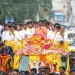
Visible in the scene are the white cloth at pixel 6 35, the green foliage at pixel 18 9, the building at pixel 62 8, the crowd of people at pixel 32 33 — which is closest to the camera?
the crowd of people at pixel 32 33

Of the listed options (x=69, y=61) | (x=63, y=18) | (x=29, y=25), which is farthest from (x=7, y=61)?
(x=63, y=18)

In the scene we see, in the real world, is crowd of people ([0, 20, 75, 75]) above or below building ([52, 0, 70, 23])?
above

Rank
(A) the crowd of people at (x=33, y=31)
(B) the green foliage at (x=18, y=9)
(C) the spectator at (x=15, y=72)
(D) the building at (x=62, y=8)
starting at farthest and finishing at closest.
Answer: (D) the building at (x=62, y=8), (B) the green foliage at (x=18, y=9), (A) the crowd of people at (x=33, y=31), (C) the spectator at (x=15, y=72)

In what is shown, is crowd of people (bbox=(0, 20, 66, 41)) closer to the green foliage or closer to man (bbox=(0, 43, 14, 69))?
man (bbox=(0, 43, 14, 69))

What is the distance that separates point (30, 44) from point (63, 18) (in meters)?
67.0

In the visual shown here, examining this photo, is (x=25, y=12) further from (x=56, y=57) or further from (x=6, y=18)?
(x=56, y=57)

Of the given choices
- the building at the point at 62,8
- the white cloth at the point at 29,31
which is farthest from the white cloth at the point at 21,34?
the building at the point at 62,8

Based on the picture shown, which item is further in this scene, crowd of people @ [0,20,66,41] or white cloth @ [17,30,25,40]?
white cloth @ [17,30,25,40]

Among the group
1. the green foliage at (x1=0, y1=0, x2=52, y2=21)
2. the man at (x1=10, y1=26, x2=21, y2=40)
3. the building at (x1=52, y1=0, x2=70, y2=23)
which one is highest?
the man at (x1=10, y1=26, x2=21, y2=40)

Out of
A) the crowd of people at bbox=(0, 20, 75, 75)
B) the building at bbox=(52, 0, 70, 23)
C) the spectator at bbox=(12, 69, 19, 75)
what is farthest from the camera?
the building at bbox=(52, 0, 70, 23)

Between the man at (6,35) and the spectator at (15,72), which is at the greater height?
the spectator at (15,72)

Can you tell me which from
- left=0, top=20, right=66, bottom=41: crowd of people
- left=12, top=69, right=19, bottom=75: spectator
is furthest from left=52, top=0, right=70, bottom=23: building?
left=12, top=69, right=19, bottom=75: spectator

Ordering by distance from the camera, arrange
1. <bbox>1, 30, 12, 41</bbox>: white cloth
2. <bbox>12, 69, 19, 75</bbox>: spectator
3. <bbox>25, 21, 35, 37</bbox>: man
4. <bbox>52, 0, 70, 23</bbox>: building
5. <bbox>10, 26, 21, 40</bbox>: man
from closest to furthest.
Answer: <bbox>12, 69, 19, 75</bbox>: spectator < <bbox>10, 26, 21, 40</bbox>: man < <bbox>1, 30, 12, 41</bbox>: white cloth < <bbox>25, 21, 35, 37</bbox>: man < <bbox>52, 0, 70, 23</bbox>: building

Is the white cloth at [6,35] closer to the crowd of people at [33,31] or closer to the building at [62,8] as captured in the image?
the crowd of people at [33,31]
